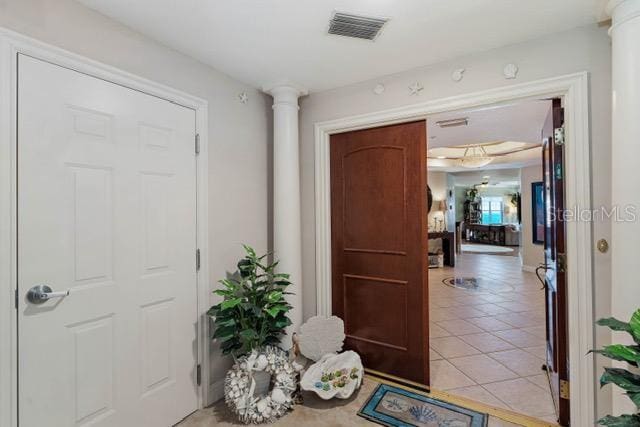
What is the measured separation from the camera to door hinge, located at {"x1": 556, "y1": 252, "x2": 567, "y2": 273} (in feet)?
6.28

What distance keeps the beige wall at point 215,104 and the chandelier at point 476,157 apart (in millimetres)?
5271

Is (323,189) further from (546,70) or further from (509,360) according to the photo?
(509,360)

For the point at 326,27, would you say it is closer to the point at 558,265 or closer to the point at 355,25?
the point at 355,25

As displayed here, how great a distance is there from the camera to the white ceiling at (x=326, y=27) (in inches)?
63.9

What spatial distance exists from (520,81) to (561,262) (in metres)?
1.16

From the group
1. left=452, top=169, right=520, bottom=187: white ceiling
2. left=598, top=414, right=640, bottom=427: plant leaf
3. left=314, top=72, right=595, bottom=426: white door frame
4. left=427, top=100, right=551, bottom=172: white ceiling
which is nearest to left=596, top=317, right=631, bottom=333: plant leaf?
left=598, top=414, right=640, bottom=427: plant leaf

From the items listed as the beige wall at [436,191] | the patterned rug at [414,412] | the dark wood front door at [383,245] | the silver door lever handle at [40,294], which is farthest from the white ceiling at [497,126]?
the beige wall at [436,191]

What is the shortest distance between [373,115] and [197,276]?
5.85 feet

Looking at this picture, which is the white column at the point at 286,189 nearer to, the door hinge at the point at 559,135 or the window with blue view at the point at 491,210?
the door hinge at the point at 559,135

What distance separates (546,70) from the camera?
74.5 inches

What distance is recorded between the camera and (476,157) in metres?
6.62

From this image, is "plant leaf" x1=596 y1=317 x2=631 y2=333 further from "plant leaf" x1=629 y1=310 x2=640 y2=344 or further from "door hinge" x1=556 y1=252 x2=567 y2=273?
"door hinge" x1=556 y1=252 x2=567 y2=273

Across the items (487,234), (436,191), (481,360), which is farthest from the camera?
(487,234)

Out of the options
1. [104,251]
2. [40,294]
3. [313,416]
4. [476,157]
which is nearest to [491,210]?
[476,157]
